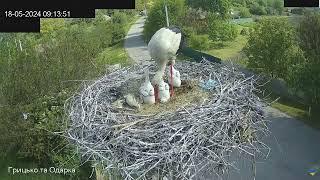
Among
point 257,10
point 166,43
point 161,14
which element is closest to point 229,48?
point 161,14

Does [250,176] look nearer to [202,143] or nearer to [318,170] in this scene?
[318,170]

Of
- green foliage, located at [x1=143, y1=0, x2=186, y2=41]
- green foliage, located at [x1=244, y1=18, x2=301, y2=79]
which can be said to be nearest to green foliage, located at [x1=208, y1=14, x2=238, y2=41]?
green foliage, located at [x1=143, y1=0, x2=186, y2=41]

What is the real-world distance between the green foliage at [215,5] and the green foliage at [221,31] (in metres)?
2.60

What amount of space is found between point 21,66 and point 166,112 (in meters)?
8.45

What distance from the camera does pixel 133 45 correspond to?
34719mm

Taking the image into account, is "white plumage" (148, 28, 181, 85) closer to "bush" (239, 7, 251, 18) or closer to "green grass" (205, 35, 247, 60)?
"green grass" (205, 35, 247, 60)

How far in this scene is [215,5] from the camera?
36.3m

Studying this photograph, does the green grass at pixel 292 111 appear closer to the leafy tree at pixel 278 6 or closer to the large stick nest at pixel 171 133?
the large stick nest at pixel 171 133

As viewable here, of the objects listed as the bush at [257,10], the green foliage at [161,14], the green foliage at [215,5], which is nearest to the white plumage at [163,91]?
the green foliage at [161,14]

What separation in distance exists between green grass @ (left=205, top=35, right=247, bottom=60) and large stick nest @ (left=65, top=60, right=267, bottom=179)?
65.8ft

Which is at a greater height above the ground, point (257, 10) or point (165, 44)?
point (257, 10)

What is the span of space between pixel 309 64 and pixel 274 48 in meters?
3.04

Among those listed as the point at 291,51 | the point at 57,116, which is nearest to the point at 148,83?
the point at 57,116

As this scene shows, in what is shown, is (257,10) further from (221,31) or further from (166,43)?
(166,43)
